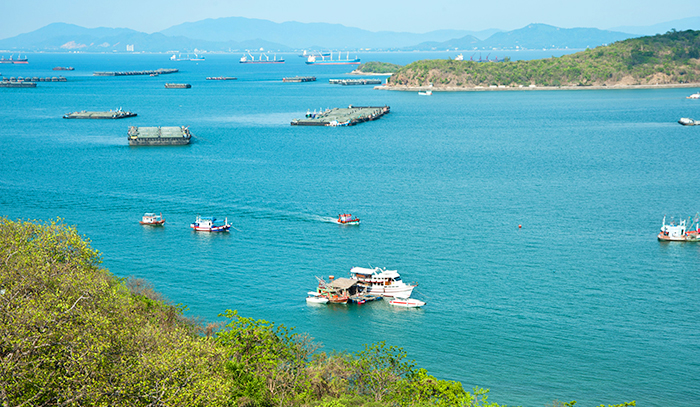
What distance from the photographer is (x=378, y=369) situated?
3944 cm

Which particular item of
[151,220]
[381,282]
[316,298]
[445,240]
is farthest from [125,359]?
[151,220]

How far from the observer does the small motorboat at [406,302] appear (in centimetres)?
6022

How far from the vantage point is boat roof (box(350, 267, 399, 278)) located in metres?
62.2

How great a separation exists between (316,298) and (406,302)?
27.4 feet

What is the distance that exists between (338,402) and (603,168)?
9898 cm

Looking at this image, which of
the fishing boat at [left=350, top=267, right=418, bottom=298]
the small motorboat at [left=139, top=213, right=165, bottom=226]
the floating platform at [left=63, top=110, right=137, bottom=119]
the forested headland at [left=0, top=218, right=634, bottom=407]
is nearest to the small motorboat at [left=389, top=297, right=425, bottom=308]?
the fishing boat at [left=350, top=267, right=418, bottom=298]

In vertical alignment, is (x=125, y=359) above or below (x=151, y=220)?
above

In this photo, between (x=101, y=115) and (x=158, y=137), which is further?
(x=101, y=115)

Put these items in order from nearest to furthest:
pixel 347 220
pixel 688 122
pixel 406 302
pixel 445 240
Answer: pixel 406 302
pixel 445 240
pixel 347 220
pixel 688 122

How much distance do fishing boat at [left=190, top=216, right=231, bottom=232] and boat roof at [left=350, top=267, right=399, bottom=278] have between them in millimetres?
22703

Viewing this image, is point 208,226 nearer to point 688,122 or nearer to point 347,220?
point 347,220

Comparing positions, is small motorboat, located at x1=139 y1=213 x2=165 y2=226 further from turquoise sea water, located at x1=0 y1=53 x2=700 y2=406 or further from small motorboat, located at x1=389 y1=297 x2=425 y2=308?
small motorboat, located at x1=389 y1=297 x2=425 y2=308

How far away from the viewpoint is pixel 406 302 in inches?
2381

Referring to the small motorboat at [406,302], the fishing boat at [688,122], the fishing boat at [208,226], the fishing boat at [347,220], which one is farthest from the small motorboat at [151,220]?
the fishing boat at [688,122]
